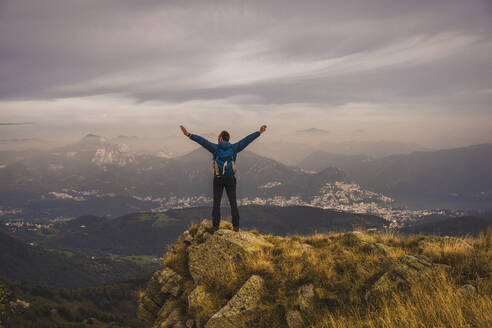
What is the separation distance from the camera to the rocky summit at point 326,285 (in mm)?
6895

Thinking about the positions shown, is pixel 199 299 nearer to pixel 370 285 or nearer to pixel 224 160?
pixel 370 285

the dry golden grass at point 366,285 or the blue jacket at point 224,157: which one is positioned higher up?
the blue jacket at point 224,157

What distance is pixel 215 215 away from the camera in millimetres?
14742

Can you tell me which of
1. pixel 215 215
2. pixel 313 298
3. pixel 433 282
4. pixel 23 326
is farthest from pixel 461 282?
pixel 23 326

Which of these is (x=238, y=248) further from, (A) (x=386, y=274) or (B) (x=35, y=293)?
(B) (x=35, y=293)

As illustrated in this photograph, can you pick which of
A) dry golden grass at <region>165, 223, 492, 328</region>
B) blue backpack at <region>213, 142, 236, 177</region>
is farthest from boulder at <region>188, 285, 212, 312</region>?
blue backpack at <region>213, 142, 236, 177</region>

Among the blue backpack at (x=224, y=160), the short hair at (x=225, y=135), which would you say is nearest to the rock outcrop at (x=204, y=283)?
the blue backpack at (x=224, y=160)

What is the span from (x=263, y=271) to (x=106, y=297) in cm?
22484

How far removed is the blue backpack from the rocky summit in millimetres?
3390

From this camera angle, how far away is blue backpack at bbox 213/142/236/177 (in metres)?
13.5

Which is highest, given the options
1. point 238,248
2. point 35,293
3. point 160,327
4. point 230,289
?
point 238,248

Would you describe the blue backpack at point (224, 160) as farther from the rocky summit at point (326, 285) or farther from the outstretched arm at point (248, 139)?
the rocky summit at point (326, 285)

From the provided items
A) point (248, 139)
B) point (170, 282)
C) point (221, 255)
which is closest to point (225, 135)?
point (248, 139)

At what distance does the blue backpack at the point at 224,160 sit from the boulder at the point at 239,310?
6142 mm
